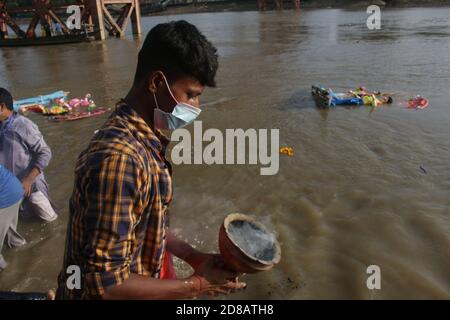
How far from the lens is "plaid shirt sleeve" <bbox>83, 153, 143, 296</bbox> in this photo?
1312 millimetres

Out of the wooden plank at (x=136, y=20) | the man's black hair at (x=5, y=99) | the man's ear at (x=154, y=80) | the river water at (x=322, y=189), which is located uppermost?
the wooden plank at (x=136, y=20)

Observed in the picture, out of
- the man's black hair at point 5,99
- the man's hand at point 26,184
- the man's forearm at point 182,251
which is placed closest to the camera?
the man's forearm at point 182,251

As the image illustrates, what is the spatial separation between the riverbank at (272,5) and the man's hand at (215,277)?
154 feet

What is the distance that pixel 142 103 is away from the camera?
1570mm

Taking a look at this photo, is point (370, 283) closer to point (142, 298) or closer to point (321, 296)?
point (321, 296)

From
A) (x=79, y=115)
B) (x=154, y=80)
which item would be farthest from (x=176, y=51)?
(x=79, y=115)

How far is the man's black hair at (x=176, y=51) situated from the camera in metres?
1.49

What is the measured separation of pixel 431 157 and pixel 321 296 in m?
3.62

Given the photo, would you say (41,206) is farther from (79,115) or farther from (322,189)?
(79,115)

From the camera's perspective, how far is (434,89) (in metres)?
9.55

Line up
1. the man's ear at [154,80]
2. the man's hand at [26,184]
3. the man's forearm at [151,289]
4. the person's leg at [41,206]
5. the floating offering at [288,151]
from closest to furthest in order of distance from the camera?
the man's forearm at [151,289], the man's ear at [154,80], the man's hand at [26,184], the person's leg at [41,206], the floating offering at [288,151]

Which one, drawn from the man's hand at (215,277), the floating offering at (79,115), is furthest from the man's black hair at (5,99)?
the floating offering at (79,115)

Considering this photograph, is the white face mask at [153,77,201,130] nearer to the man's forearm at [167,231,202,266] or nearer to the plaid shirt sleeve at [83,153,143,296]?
the plaid shirt sleeve at [83,153,143,296]

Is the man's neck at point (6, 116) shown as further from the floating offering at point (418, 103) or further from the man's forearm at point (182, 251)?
the floating offering at point (418, 103)
